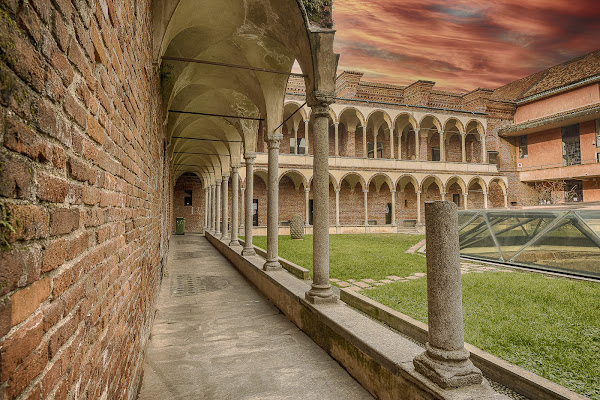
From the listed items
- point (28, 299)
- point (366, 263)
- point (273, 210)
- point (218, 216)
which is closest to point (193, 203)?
point (218, 216)

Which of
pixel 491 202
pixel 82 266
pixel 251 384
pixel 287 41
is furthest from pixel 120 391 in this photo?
pixel 491 202

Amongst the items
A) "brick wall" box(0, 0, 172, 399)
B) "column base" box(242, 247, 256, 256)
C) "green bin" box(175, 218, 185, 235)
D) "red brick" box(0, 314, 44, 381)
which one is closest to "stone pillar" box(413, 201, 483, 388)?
"brick wall" box(0, 0, 172, 399)

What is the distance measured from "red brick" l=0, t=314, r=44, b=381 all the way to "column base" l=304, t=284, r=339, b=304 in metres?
3.79

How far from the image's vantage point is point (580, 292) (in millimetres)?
5574

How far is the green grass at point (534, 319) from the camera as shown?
3.12 m

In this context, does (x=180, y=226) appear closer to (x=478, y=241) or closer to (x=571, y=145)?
(x=478, y=241)

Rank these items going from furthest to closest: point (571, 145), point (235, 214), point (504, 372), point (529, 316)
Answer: point (571, 145), point (235, 214), point (529, 316), point (504, 372)

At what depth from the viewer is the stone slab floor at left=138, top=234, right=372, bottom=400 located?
2998 millimetres

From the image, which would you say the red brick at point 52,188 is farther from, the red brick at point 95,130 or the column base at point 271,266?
the column base at point 271,266

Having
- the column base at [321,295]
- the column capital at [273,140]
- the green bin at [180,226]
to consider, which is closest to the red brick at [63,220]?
the column base at [321,295]

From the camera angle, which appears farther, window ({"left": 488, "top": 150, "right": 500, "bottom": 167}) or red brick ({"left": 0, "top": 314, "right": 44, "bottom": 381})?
window ({"left": 488, "top": 150, "right": 500, "bottom": 167})

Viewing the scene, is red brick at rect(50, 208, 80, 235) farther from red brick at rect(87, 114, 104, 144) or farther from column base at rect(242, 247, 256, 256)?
column base at rect(242, 247, 256, 256)

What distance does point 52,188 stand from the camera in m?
0.85

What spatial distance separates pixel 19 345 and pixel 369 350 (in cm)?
278
